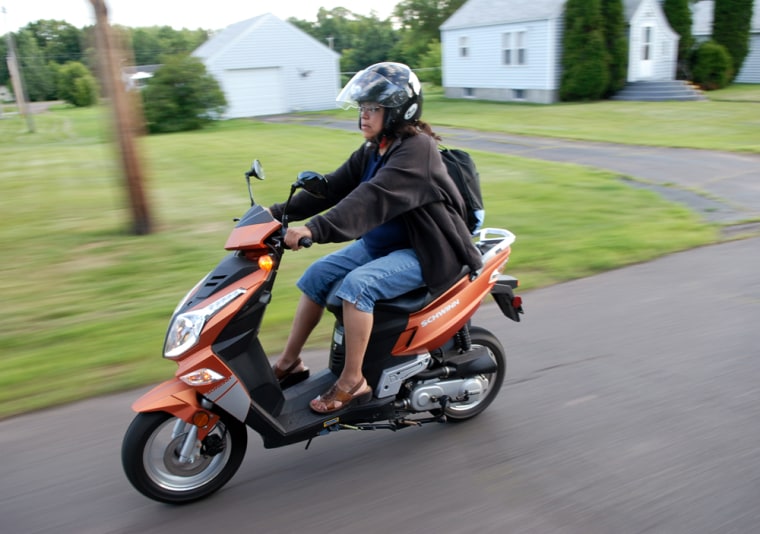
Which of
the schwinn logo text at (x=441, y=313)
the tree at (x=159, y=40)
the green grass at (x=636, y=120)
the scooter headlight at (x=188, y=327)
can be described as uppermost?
the tree at (x=159, y=40)

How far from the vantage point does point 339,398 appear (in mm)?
3381

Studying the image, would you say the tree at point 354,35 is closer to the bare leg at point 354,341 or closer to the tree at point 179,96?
the tree at point 179,96

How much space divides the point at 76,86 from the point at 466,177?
49.3m

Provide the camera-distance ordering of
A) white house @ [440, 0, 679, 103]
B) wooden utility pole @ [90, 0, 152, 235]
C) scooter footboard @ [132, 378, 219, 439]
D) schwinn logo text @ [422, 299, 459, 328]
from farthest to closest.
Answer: white house @ [440, 0, 679, 103] < wooden utility pole @ [90, 0, 152, 235] < schwinn logo text @ [422, 299, 459, 328] < scooter footboard @ [132, 378, 219, 439]

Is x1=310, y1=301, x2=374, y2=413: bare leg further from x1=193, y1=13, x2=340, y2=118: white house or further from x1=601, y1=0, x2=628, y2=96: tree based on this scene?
x1=193, y1=13, x2=340, y2=118: white house

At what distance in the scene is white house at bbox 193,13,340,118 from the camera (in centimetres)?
3175

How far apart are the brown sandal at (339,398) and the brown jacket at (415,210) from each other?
64 centimetres

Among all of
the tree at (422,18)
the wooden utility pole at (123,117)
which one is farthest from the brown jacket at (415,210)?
the tree at (422,18)

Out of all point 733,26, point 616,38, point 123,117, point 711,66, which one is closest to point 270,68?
point 616,38

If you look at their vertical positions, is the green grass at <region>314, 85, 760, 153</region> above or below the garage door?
below

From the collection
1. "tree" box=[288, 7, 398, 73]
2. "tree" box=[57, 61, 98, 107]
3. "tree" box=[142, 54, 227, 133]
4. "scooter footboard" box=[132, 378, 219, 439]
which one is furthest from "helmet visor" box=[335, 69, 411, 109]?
"tree" box=[288, 7, 398, 73]

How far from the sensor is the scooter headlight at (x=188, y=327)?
294 centimetres

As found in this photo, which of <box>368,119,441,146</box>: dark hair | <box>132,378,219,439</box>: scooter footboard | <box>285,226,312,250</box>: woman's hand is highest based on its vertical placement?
<box>368,119,441,146</box>: dark hair

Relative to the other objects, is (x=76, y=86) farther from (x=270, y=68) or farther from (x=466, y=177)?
(x=466, y=177)
